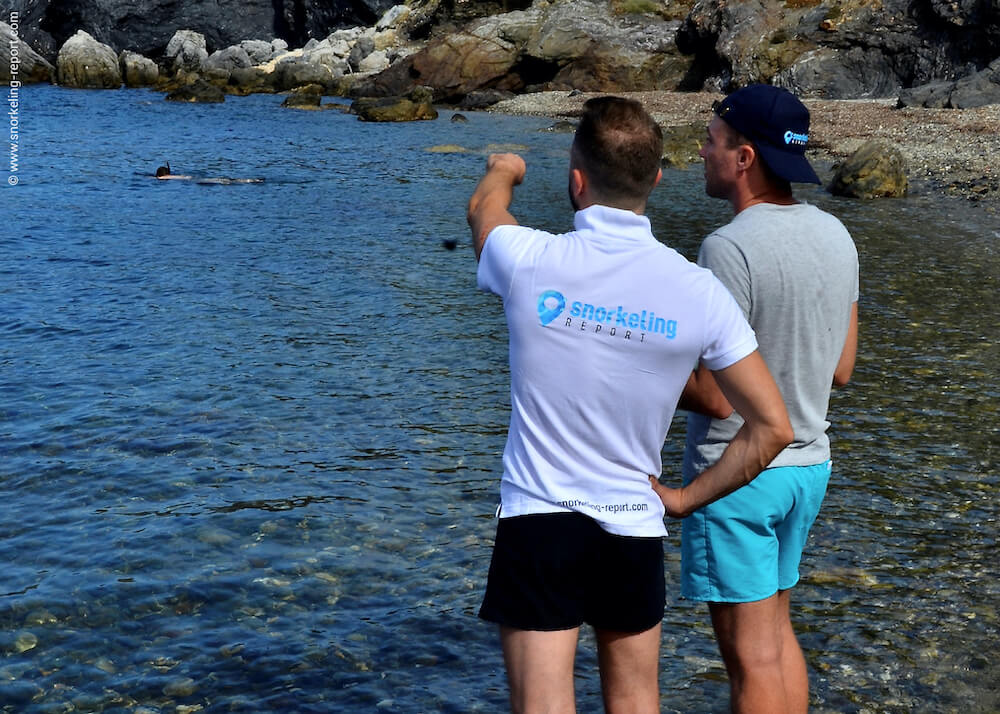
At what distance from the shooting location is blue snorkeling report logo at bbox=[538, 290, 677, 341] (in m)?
3.06

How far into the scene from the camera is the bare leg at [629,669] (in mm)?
3301

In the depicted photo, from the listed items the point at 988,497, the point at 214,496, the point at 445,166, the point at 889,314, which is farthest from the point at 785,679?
the point at 445,166

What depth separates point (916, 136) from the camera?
103ft

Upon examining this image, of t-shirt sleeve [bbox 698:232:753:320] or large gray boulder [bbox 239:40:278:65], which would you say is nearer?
t-shirt sleeve [bbox 698:232:753:320]

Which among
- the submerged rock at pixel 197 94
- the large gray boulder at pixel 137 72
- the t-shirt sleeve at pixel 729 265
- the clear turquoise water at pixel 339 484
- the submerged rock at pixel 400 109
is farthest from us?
the large gray boulder at pixel 137 72

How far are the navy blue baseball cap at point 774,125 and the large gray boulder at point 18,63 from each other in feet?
250

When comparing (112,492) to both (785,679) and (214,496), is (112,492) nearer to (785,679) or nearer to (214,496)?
(214,496)

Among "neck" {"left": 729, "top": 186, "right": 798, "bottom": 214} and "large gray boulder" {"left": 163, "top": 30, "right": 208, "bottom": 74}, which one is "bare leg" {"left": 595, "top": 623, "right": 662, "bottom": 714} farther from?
"large gray boulder" {"left": 163, "top": 30, "right": 208, "bottom": 74}

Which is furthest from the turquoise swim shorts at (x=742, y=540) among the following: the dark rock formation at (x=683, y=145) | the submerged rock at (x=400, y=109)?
the submerged rock at (x=400, y=109)

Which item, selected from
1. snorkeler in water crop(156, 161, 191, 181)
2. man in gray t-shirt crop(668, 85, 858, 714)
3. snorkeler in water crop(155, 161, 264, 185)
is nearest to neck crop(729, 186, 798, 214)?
man in gray t-shirt crop(668, 85, 858, 714)

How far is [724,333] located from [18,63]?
7805 cm

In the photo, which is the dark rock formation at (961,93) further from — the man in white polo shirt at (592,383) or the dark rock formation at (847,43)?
the man in white polo shirt at (592,383)

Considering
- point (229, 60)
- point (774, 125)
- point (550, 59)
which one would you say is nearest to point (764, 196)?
point (774, 125)

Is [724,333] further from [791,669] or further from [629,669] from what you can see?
[791,669]
